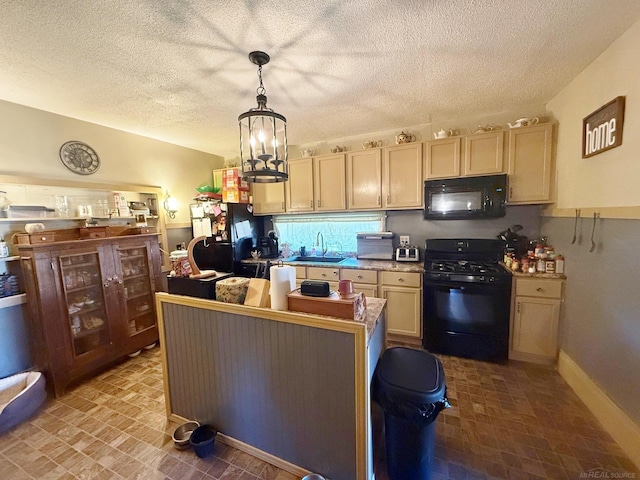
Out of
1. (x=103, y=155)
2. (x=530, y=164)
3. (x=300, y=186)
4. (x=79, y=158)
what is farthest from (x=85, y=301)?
(x=530, y=164)

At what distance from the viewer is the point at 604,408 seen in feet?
5.67

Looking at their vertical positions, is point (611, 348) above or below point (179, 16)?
below

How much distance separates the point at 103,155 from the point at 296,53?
2584mm

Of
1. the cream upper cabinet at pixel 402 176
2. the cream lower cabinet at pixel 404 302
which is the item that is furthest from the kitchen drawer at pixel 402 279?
the cream upper cabinet at pixel 402 176

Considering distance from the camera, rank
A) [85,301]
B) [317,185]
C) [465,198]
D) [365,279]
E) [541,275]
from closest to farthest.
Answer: [541,275] → [85,301] → [465,198] → [365,279] → [317,185]

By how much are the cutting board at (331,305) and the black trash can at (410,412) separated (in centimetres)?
37

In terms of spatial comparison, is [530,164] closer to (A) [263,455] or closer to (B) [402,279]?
(B) [402,279]

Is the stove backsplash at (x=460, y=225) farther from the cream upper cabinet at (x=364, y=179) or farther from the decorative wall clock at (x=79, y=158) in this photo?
the decorative wall clock at (x=79, y=158)

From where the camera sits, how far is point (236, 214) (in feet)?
11.4

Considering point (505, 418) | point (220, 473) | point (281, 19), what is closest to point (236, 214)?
point (281, 19)

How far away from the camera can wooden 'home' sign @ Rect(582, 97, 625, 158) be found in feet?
5.26

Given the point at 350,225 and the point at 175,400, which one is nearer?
the point at 175,400

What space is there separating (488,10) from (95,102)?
3.04m

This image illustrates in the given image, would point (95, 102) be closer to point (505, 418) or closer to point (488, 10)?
point (488, 10)
